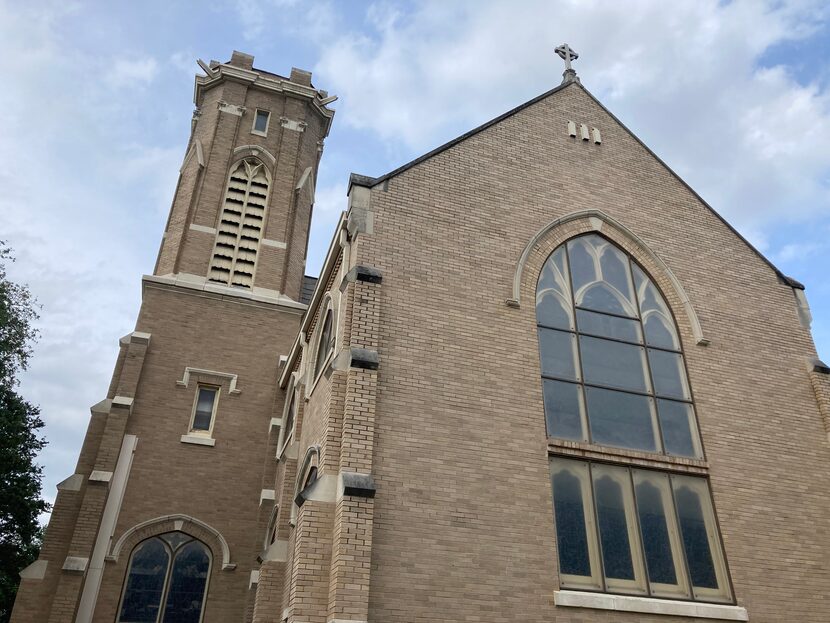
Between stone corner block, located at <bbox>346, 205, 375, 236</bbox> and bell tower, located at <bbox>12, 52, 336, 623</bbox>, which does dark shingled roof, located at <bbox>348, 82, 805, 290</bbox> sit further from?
bell tower, located at <bbox>12, 52, 336, 623</bbox>

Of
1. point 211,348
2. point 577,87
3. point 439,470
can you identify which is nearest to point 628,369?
point 439,470

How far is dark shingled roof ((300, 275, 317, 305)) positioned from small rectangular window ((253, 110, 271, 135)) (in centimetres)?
540

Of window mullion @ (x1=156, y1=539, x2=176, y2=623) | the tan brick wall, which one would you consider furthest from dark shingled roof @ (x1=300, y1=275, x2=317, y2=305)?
the tan brick wall

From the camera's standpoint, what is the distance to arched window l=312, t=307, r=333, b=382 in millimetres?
13046

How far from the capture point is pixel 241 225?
22.1 m

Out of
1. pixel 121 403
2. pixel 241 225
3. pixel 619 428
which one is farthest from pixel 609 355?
pixel 241 225

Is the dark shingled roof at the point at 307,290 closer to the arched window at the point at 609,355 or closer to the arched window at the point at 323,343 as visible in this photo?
the arched window at the point at 323,343

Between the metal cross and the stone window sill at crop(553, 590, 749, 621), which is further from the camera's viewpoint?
the metal cross

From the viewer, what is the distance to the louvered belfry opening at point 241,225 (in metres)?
21.1

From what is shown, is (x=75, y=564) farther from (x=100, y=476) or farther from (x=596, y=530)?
(x=596, y=530)

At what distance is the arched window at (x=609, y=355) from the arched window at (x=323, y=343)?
3944 millimetres

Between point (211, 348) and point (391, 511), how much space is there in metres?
11.4

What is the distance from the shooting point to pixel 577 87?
15.3 metres

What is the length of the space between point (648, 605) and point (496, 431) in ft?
10.1
